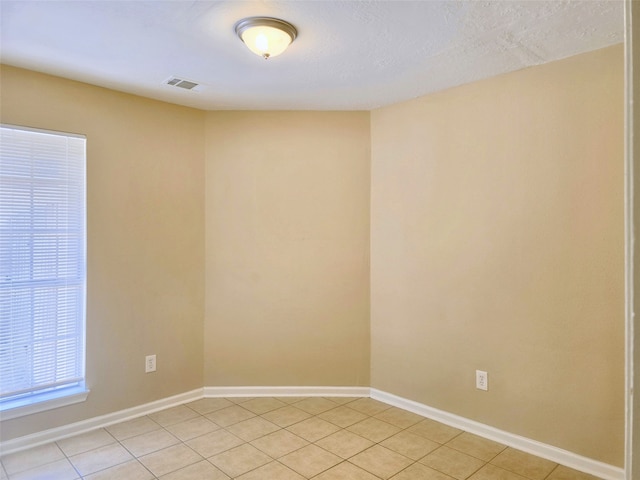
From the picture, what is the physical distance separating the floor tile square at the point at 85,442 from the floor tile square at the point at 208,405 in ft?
2.08

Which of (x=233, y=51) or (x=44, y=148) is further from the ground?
(x=233, y=51)

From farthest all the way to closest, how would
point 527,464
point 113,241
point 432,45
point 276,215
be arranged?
point 276,215 → point 113,241 → point 527,464 → point 432,45

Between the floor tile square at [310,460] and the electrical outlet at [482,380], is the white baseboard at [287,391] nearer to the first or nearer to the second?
the floor tile square at [310,460]

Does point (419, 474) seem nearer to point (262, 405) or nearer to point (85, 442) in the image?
point (262, 405)

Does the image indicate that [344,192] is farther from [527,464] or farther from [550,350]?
[527,464]

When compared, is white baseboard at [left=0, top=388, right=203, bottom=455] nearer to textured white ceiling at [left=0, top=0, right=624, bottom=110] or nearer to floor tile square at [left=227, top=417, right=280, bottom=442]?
floor tile square at [left=227, top=417, right=280, bottom=442]

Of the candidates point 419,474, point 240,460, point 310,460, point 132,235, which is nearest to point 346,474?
point 310,460

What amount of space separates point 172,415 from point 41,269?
54.7 inches

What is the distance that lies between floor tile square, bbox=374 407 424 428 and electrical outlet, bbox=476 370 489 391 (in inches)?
21.0

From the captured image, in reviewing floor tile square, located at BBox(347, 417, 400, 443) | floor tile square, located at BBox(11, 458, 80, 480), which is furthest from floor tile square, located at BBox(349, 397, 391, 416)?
floor tile square, located at BBox(11, 458, 80, 480)

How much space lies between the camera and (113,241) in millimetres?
2893

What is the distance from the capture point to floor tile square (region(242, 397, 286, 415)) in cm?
312

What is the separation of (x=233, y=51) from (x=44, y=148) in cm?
141

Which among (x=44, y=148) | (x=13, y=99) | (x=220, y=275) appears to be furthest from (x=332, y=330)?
(x=13, y=99)
